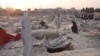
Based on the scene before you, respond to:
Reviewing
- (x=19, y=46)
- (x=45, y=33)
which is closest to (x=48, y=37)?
(x=45, y=33)

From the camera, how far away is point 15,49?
10719 millimetres

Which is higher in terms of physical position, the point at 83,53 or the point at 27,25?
the point at 27,25

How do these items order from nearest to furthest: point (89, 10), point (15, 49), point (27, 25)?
point (27, 25) → point (15, 49) → point (89, 10)

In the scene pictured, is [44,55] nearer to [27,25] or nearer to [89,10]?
[27,25]

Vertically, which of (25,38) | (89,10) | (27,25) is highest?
(27,25)

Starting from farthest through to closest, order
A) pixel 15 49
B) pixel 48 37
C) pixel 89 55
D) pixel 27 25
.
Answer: pixel 48 37
pixel 15 49
pixel 89 55
pixel 27 25

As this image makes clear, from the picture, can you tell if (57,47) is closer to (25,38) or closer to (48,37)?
(48,37)

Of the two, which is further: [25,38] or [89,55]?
[89,55]

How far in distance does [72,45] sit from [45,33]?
1.93 metres

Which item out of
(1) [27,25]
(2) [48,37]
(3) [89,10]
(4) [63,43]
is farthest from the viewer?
(3) [89,10]

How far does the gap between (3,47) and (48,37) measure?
3.02 metres

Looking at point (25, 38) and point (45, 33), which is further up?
point (25, 38)

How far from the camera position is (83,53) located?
9.62 meters

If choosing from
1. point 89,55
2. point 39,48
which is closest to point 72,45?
point 39,48
